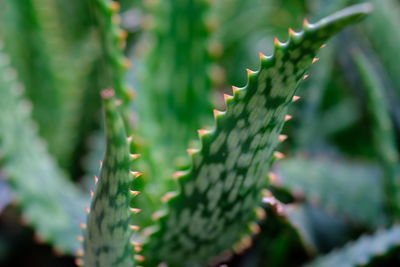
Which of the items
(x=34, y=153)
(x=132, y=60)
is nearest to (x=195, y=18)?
(x=132, y=60)

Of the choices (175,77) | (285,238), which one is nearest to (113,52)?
(175,77)

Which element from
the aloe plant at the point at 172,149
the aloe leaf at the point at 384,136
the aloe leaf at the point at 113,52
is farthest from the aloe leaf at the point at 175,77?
the aloe leaf at the point at 384,136

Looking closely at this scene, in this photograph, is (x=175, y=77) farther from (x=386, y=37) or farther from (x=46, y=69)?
(x=386, y=37)

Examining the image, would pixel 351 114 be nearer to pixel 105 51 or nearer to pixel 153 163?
pixel 153 163

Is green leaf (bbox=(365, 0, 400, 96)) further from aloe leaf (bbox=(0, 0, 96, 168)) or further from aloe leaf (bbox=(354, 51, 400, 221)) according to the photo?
aloe leaf (bbox=(0, 0, 96, 168))

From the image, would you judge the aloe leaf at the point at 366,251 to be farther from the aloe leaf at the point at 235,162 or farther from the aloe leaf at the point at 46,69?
the aloe leaf at the point at 46,69

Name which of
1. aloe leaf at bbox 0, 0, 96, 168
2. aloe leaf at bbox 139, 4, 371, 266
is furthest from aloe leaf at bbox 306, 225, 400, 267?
aloe leaf at bbox 0, 0, 96, 168
